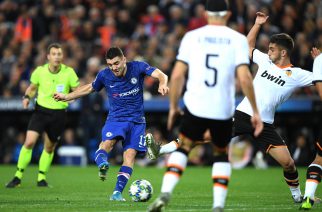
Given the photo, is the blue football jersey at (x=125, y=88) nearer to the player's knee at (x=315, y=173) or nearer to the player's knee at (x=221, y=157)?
the player's knee at (x=315, y=173)

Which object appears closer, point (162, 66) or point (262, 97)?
point (262, 97)

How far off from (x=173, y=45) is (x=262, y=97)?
470 inches

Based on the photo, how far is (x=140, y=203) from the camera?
11.3m

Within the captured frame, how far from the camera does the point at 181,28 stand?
77.6 feet

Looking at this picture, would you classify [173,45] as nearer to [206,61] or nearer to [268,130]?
[268,130]

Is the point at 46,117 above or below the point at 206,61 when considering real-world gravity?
below

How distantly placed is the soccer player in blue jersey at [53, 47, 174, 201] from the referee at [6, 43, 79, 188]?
3399 mm

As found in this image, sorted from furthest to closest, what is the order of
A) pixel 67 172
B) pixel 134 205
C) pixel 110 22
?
1. pixel 110 22
2. pixel 67 172
3. pixel 134 205

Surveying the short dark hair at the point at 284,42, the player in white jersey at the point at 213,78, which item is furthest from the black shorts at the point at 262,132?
the player in white jersey at the point at 213,78

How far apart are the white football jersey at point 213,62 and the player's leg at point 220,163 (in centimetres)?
16

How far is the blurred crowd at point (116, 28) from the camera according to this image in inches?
905

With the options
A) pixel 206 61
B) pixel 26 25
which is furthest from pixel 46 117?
pixel 26 25

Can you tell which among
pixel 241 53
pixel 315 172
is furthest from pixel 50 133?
pixel 241 53

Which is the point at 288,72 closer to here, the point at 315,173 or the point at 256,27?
the point at 256,27
